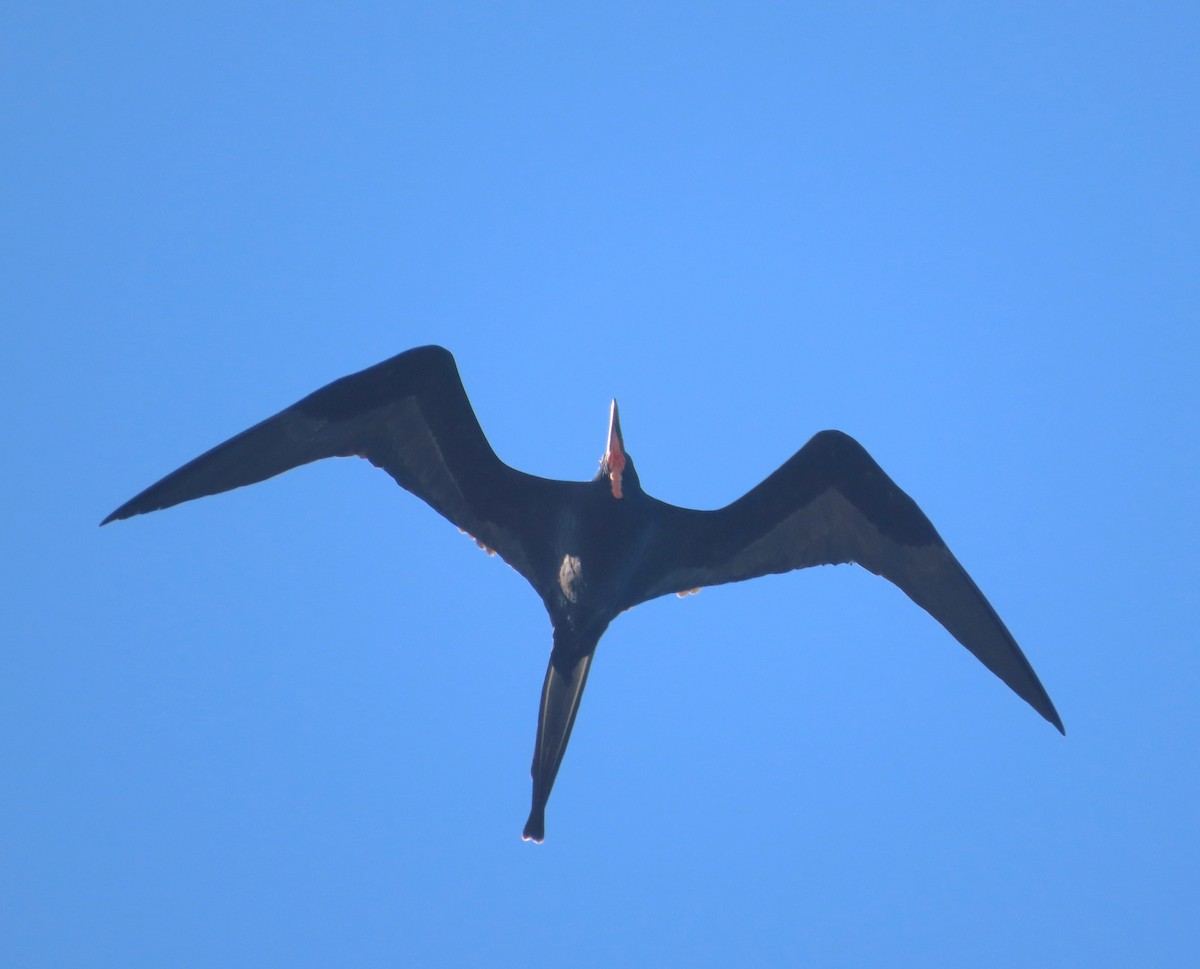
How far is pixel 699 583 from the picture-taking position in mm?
6395

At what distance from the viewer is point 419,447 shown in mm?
6285

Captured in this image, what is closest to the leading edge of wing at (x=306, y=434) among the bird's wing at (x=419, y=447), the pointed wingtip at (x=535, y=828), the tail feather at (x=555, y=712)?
the bird's wing at (x=419, y=447)

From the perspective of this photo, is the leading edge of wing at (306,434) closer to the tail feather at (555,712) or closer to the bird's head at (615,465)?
the bird's head at (615,465)

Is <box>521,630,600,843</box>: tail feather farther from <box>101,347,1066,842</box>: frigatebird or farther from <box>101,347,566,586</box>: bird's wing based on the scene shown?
<box>101,347,566,586</box>: bird's wing

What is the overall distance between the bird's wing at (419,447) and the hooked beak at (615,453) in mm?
335

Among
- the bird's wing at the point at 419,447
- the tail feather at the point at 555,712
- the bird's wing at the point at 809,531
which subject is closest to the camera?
the tail feather at the point at 555,712

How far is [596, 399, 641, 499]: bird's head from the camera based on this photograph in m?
6.14

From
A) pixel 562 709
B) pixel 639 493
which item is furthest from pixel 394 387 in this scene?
pixel 562 709

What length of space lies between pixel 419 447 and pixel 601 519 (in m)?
1.09

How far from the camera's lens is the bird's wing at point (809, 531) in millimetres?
6332

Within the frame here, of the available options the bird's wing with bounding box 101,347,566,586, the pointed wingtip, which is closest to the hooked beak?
the bird's wing with bounding box 101,347,566,586

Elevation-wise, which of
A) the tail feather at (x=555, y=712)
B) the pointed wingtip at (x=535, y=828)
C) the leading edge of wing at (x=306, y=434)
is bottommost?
the pointed wingtip at (x=535, y=828)

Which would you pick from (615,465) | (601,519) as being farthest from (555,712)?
(615,465)

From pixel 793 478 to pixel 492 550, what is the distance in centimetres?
176
